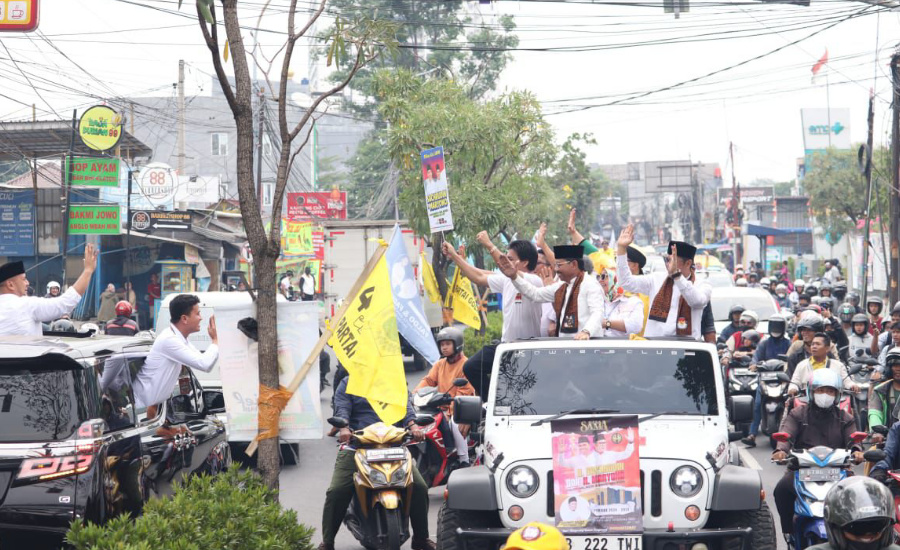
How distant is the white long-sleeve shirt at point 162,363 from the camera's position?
7.52 meters

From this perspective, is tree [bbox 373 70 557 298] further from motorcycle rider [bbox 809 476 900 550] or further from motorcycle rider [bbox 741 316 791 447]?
motorcycle rider [bbox 809 476 900 550]

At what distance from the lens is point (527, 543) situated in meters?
3.95

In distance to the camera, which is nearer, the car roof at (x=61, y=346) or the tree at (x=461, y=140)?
the car roof at (x=61, y=346)

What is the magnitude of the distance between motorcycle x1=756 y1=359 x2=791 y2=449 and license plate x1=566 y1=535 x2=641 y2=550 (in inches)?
313

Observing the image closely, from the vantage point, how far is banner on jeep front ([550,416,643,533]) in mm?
6656

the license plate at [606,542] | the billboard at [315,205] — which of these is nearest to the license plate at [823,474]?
the license plate at [606,542]

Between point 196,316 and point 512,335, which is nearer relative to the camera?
point 196,316

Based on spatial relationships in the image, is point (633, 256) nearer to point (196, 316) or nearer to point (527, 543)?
point (196, 316)

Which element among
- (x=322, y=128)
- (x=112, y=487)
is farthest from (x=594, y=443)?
(x=322, y=128)

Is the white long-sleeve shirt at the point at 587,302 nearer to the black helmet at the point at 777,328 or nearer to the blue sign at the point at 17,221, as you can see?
the black helmet at the point at 777,328

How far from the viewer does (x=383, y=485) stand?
7828 millimetres

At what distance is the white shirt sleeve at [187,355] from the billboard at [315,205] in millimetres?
37158

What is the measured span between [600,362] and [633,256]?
11.2ft

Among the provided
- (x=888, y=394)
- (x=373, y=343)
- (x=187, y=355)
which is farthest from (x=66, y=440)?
(x=888, y=394)
